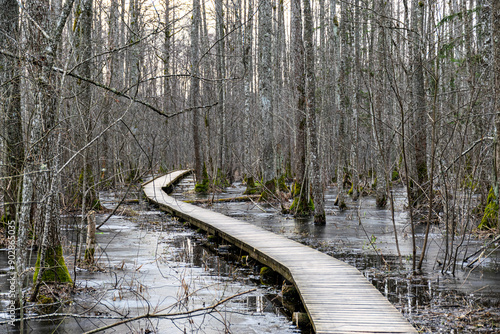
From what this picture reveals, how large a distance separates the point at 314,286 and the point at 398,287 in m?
1.56

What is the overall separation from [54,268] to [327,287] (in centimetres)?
341

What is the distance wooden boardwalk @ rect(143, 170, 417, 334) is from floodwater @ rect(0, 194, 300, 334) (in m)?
0.46

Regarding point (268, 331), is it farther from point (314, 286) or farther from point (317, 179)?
point (317, 179)

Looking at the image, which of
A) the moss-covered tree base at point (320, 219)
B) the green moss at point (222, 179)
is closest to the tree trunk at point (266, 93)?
the moss-covered tree base at point (320, 219)

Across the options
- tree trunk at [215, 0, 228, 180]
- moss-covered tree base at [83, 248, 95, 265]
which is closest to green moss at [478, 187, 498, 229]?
moss-covered tree base at [83, 248, 95, 265]

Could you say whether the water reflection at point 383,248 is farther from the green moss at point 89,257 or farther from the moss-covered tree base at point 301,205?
the green moss at point 89,257

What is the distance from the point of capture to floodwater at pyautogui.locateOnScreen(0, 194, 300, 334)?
5926 mm

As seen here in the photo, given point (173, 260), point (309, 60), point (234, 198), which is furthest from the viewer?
point (234, 198)

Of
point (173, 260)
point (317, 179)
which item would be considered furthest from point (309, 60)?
point (173, 260)

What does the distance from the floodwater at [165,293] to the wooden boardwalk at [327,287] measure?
46cm

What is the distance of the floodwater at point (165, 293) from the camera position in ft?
19.4

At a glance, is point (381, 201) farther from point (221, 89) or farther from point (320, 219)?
point (221, 89)

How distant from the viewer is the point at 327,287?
6.33m

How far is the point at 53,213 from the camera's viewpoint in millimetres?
6172
